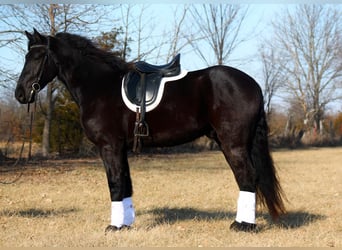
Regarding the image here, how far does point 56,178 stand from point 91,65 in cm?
626

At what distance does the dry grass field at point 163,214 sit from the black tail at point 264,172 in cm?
33

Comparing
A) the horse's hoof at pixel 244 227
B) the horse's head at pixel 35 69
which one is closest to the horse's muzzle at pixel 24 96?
the horse's head at pixel 35 69

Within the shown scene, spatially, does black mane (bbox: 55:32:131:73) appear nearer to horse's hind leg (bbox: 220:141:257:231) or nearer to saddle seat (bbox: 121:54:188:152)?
saddle seat (bbox: 121:54:188:152)

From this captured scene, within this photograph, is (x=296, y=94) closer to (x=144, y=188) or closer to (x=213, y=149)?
(x=213, y=149)

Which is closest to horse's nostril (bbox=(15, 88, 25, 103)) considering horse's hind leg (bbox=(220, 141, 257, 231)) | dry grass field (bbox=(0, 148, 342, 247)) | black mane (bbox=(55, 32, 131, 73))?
black mane (bbox=(55, 32, 131, 73))

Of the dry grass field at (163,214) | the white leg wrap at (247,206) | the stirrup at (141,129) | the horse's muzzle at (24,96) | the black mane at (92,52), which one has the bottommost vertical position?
the dry grass field at (163,214)

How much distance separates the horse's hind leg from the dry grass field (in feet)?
0.64

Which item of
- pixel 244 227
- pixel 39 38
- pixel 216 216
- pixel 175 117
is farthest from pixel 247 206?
pixel 39 38

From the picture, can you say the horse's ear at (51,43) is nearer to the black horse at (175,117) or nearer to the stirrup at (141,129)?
the black horse at (175,117)

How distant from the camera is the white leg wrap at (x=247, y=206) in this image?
449cm

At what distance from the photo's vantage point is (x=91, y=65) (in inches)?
191

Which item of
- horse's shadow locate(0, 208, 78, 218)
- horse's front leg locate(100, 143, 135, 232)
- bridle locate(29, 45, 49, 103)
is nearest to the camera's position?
horse's front leg locate(100, 143, 135, 232)

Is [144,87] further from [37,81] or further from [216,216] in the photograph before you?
[216,216]

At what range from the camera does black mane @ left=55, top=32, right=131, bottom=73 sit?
16.0ft
